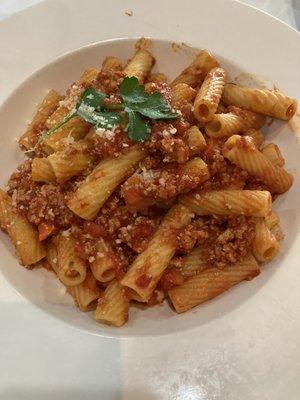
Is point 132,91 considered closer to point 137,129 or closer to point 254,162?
point 137,129

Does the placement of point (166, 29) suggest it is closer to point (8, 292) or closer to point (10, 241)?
point (10, 241)

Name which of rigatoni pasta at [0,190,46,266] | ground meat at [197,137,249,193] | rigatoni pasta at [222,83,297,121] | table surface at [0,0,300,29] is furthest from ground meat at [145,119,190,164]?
table surface at [0,0,300,29]

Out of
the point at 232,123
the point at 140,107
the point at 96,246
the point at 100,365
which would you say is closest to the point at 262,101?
the point at 232,123

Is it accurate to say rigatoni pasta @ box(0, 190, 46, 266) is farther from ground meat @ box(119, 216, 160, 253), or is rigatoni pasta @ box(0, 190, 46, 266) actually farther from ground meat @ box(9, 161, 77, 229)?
ground meat @ box(119, 216, 160, 253)

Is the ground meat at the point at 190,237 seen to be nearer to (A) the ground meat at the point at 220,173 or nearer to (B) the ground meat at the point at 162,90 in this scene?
(A) the ground meat at the point at 220,173

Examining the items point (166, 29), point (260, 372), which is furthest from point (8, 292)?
point (166, 29)

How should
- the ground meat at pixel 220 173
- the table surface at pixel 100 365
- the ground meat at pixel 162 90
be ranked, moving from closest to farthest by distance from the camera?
1. the table surface at pixel 100 365
2. the ground meat at pixel 220 173
3. the ground meat at pixel 162 90

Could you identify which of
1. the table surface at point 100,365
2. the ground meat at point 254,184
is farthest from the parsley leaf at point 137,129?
the table surface at point 100,365
